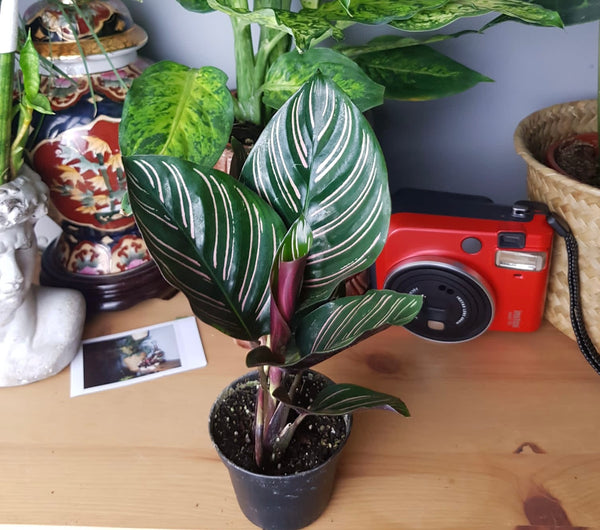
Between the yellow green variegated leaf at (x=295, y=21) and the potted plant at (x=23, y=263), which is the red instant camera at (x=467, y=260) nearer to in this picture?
the yellow green variegated leaf at (x=295, y=21)

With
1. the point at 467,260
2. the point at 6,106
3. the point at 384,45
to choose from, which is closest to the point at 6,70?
the point at 6,106

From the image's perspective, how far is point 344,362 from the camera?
764 mm

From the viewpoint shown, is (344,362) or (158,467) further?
(344,362)

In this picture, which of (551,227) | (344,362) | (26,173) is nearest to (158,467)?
(344,362)

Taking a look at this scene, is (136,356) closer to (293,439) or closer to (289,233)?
(293,439)

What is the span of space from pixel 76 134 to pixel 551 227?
22.3 inches

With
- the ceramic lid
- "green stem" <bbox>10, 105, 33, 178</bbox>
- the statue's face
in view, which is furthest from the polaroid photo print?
the ceramic lid

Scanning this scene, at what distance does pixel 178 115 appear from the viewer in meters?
0.59

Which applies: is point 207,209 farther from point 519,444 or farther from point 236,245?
point 519,444

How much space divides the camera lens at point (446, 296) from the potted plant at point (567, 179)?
0.37ft

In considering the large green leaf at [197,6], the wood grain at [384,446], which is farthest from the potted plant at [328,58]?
the wood grain at [384,446]

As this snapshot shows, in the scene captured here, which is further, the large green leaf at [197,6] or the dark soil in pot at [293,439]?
the large green leaf at [197,6]

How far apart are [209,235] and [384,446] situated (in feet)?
1.12

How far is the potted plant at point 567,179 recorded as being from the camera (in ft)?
2.14
